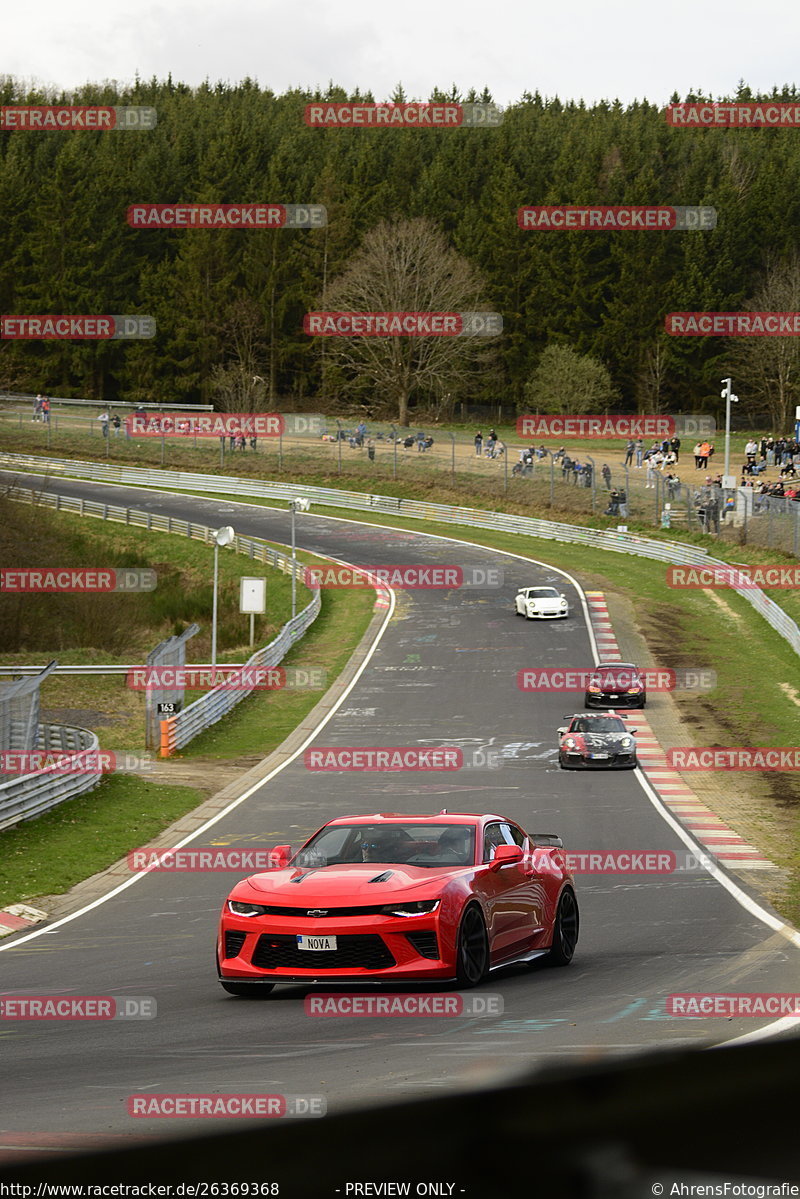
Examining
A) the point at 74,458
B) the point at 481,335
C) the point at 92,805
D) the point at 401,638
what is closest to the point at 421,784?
the point at 92,805

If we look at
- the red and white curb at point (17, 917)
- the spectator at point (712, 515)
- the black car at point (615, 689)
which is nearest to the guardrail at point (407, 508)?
the spectator at point (712, 515)

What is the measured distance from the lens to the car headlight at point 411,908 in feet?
31.6

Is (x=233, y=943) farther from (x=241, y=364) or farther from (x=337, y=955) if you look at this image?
(x=241, y=364)

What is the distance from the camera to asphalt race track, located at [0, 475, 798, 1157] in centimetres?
600

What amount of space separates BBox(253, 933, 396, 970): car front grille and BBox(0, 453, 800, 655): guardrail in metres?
42.8

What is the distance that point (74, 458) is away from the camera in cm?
9012

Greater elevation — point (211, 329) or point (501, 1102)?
point (211, 329)

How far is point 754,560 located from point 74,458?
4734 cm

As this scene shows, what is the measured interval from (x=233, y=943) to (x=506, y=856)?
2268 mm

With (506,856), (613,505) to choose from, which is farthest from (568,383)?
(506,856)

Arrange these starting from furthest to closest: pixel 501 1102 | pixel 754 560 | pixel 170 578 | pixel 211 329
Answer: pixel 211 329
pixel 170 578
pixel 754 560
pixel 501 1102

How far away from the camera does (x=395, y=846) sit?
11.0 meters

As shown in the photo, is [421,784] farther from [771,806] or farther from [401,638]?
[401,638]

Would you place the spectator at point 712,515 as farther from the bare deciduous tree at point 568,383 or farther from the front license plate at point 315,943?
the front license plate at point 315,943
